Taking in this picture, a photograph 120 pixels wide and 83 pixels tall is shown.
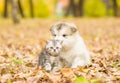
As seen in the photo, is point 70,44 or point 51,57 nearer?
point 51,57

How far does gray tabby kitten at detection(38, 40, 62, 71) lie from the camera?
23.3ft

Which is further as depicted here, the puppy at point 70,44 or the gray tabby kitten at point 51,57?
the puppy at point 70,44

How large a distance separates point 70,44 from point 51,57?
0.39m

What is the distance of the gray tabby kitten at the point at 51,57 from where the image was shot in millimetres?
7092

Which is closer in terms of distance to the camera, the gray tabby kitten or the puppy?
the gray tabby kitten

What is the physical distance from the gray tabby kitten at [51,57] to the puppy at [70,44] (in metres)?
0.13

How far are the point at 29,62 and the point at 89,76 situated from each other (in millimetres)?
2133

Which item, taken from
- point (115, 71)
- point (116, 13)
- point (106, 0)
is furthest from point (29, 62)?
point (106, 0)

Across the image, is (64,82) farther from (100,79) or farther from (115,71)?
(115,71)

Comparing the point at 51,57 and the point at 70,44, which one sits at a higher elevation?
the point at 70,44

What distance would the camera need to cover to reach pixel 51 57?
727cm

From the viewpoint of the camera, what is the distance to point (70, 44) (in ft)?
24.2

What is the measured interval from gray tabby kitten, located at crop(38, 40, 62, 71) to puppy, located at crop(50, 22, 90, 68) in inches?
5.1

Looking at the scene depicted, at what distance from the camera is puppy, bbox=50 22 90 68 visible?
7.30 m
